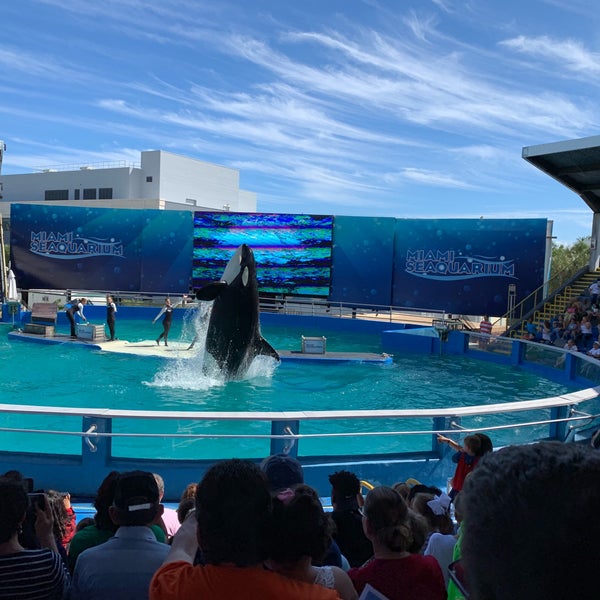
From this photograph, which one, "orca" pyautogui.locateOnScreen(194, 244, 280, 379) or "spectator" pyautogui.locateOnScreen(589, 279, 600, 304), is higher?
"spectator" pyautogui.locateOnScreen(589, 279, 600, 304)

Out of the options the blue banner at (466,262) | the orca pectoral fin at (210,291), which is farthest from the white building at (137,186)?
the orca pectoral fin at (210,291)

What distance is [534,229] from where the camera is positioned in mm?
24344

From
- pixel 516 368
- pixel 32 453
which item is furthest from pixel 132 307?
pixel 32 453

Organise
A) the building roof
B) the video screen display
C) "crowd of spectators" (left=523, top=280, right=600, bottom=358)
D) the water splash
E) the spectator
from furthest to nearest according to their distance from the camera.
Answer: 1. the video screen display
2. the spectator
3. the building roof
4. "crowd of spectators" (left=523, top=280, right=600, bottom=358)
5. the water splash

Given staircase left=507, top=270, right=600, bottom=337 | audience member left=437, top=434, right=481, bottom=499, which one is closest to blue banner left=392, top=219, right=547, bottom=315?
staircase left=507, top=270, right=600, bottom=337

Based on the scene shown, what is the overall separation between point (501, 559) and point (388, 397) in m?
10.4

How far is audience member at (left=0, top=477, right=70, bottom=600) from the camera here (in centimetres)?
203

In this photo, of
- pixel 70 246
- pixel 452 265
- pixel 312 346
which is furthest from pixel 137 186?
pixel 312 346

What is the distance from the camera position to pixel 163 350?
49.8ft

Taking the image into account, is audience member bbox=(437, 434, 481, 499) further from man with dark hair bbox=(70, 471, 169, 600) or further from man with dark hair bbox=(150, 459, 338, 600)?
man with dark hair bbox=(150, 459, 338, 600)

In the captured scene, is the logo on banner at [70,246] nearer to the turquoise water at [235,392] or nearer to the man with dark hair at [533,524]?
the turquoise water at [235,392]

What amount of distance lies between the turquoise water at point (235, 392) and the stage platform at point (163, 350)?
0.27m

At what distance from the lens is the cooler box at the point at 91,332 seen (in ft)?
53.6

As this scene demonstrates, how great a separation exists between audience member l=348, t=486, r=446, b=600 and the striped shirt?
1029 millimetres
